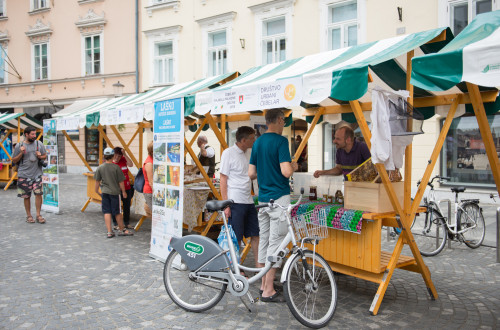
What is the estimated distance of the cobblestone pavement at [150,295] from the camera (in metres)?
3.95

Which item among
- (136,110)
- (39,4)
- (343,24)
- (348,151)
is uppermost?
(39,4)

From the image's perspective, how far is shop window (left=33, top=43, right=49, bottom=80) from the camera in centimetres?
2240

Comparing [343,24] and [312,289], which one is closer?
[312,289]

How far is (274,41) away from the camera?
15289 mm

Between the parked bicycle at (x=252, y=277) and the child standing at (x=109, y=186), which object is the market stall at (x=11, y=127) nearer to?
the child standing at (x=109, y=186)

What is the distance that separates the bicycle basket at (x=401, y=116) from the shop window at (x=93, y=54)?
61.9 feet

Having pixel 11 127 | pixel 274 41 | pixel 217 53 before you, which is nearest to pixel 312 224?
pixel 274 41

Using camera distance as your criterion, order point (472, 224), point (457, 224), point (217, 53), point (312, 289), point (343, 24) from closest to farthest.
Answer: point (312, 289) < point (457, 224) < point (472, 224) < point (343, 24) < point (217, 53)

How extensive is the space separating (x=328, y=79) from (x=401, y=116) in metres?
0.83

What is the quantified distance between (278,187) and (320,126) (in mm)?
10408

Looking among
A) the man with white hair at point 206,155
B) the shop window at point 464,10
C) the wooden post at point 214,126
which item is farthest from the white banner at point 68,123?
the shop window at point 464,10

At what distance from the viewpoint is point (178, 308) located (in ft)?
14.2

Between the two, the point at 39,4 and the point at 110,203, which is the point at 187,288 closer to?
the point at 110,203

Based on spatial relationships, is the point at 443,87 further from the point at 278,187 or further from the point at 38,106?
the point at 38,106
